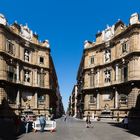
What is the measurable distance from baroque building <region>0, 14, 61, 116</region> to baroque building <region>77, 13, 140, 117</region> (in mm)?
8920

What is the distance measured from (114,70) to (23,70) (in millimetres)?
17044

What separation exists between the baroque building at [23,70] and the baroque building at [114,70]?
892 cm

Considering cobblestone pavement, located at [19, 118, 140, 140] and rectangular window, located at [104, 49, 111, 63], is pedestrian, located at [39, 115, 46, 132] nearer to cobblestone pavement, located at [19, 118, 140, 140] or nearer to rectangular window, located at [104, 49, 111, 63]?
cobblestone pavement, located at [19, 118, 140, 140]

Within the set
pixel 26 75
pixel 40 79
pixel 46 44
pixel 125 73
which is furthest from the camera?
pixel 46 44

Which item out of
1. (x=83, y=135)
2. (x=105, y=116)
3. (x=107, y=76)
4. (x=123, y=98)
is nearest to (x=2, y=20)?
(x=107, y=76)

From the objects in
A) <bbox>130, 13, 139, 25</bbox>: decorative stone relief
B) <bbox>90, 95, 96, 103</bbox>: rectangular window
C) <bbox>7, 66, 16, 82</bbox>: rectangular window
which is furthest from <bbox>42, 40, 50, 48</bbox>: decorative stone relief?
<bbox>130, 13, 139, 25</bbox>: decorative stone relief

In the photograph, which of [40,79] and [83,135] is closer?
[83,135]

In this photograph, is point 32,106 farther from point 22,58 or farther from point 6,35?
point 6,35

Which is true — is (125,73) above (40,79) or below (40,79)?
above

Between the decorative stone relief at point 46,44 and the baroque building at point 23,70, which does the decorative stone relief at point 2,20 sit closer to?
the baroque building at point 23,70

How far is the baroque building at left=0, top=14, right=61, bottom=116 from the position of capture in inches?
1950

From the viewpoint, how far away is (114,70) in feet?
184

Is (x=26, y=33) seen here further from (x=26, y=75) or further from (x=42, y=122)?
(x=42, y=122)

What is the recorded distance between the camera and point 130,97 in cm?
4853
